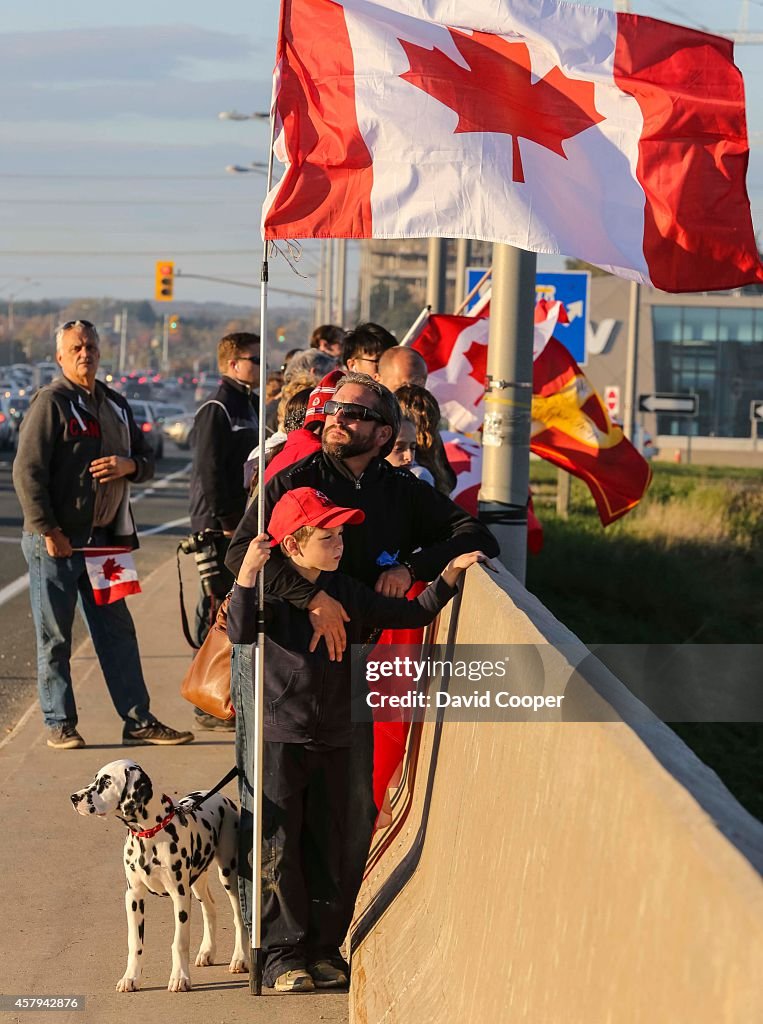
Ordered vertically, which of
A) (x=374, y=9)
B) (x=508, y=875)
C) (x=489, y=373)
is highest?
(x=374, y=9)

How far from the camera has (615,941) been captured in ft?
7.95

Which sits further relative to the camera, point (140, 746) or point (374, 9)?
point (140, 746)

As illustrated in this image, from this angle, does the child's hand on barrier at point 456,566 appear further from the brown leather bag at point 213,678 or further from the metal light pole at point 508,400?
the metal light pole at point 508,400

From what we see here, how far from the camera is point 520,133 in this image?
589 cm

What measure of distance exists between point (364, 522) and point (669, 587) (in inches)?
453

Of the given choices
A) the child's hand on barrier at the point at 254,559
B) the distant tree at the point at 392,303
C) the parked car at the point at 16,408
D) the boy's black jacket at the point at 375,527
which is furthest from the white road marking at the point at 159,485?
the distant tree at the point at 392,303

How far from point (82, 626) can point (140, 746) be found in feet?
16.3

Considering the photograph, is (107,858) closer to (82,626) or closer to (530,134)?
(530,134)

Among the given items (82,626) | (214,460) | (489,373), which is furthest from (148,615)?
(489,373)

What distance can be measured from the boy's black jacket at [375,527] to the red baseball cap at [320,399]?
0.52 meters

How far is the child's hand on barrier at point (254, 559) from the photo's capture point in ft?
15.0

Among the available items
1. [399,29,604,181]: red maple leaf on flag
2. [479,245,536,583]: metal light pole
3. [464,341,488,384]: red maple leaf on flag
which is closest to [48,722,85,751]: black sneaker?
[479,245,536,583]: metal light pole

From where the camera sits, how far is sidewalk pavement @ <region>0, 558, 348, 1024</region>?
4676 millimetres

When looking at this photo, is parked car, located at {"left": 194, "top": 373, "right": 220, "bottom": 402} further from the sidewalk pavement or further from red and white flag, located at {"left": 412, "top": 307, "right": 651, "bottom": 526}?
the sidewalk pavement
